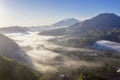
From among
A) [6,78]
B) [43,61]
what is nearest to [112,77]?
[43,61]

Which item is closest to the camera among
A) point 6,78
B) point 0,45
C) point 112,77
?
point 6,78

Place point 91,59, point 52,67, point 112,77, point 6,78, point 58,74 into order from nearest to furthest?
point 6,78
point 112,77
point 58,74
point 52,67
point 91,59

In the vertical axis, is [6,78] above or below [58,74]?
above

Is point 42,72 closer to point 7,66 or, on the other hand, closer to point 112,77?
point 112,77

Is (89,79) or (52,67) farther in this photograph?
(52,67)

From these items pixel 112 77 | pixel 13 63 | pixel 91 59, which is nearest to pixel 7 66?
pixel 13 63
